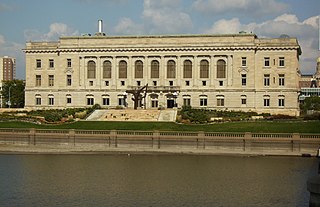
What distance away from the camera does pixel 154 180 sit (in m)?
52.8

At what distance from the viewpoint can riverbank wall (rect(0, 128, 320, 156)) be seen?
7238 centimetres

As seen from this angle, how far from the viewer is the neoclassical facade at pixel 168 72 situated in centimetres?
11994

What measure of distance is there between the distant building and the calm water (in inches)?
2053

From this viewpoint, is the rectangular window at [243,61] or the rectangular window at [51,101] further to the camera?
the rectangular window at [51,101]

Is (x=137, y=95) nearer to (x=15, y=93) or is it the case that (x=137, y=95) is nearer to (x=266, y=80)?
(x=266, y=80)

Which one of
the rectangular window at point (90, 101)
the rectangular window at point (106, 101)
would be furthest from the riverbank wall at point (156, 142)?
the rectangular window at point (90, 101)

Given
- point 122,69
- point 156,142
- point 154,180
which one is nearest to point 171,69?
point 122,69

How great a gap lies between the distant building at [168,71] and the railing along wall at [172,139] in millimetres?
44637

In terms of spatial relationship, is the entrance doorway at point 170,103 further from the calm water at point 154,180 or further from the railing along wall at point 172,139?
the calm water at point 154,180

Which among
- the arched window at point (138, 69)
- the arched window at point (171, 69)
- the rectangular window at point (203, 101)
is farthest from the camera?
the arched window at point (138, 69)

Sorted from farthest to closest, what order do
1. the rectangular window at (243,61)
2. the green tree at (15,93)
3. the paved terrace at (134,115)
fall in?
the green tree at (15,93), the rectangular window at (243,61), the paved terrace at (134,115)

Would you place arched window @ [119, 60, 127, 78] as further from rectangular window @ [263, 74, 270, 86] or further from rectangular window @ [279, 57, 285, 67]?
rectangular window @ [279, 57, 285, 67]

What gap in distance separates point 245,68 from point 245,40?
5.72 metres

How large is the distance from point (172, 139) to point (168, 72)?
162 ft
